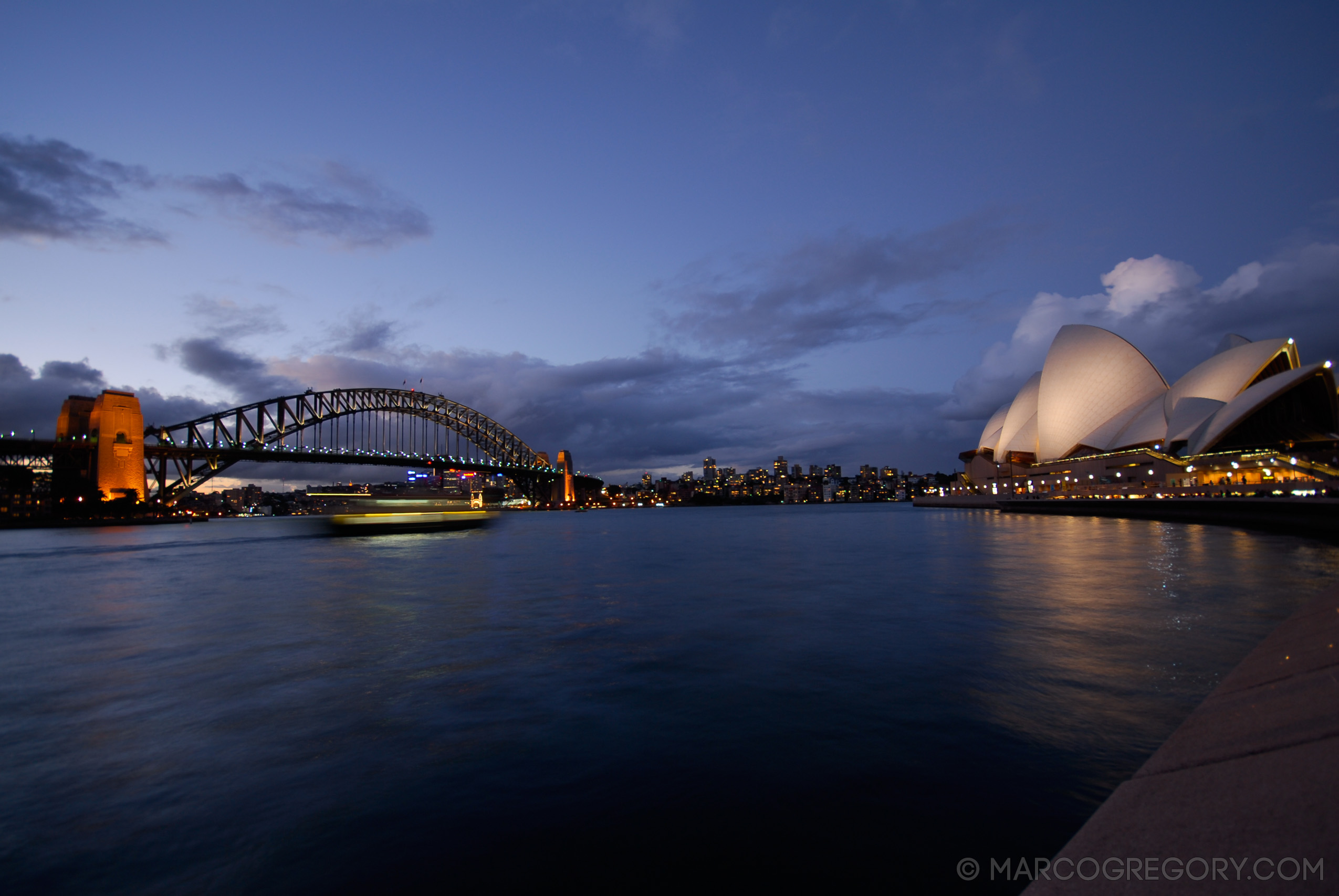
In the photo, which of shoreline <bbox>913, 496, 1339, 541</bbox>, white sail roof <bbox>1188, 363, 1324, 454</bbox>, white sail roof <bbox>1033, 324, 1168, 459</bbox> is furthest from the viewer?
white sail roof <bbox>1033, 324, 1168, 459</bbox>

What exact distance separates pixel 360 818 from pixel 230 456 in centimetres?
7479

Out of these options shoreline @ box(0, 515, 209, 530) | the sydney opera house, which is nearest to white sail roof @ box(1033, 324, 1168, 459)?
the sydney opera house

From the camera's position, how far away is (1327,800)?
1.91 metres

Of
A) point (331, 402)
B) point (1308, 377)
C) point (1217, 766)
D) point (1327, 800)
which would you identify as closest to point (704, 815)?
point (1217, 766)

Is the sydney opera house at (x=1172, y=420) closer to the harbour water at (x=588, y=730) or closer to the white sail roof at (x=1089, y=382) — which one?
the white sail roof at (x=1089, y=382)

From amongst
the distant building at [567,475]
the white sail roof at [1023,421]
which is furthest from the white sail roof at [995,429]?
the distant building at [567,475]

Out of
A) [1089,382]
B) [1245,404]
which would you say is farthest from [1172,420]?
[1089,382]

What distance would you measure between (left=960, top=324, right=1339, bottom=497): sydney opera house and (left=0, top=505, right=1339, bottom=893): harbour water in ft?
141

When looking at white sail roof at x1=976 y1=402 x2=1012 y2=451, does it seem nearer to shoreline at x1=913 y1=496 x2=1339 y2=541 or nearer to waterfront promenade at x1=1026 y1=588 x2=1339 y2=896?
shoreline at x1=913 y1=496 x2=1339 y2=541

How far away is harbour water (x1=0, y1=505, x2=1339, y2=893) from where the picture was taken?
3.21 meters

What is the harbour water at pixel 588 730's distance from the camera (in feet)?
10.5

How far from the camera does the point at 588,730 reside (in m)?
5.04

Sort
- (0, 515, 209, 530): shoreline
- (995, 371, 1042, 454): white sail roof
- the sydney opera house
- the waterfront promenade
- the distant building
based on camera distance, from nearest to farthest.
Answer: the waterfront promenade, the sydney opera house, (0, 515, 209, 530): shoreline, (995, 371, 1042, 454): white sail roof, the distant building

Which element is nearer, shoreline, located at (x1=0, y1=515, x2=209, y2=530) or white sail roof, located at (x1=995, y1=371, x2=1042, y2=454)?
shoreline, located at (x1=0, y1=515, x2=209, y2=530)
